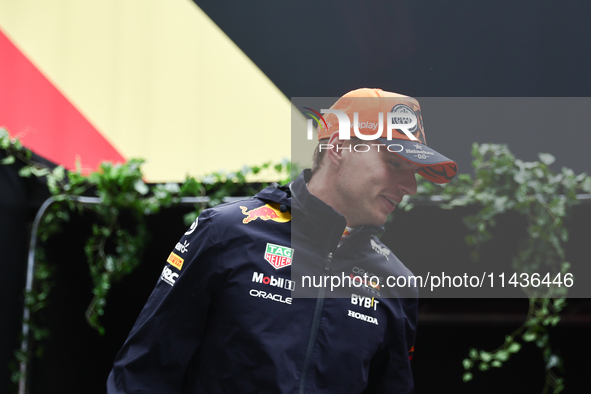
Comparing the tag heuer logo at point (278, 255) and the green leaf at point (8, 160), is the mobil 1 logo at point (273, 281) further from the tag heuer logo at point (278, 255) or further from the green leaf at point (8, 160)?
the green leaf at point (8, 160)

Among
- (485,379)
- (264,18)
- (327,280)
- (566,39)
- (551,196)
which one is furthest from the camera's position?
(264,18)

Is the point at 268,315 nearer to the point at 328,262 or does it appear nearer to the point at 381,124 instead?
the point at 328,262

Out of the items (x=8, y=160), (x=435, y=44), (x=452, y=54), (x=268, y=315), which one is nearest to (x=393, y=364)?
(x=268, y=315)

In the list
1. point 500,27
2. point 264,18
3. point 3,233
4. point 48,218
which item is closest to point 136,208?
point 48,218

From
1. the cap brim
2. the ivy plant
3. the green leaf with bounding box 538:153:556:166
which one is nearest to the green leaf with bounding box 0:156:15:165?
the cap brim

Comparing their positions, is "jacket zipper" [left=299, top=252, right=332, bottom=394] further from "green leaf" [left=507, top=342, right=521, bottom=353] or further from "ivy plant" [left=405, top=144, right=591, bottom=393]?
"green leaf" [left=507, top=342, right=521, bottom=353]

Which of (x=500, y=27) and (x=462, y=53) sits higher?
(x=500, y=27)

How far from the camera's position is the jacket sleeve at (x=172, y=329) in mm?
969

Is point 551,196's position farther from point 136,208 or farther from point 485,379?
point 136,208

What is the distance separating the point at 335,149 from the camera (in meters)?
1.12

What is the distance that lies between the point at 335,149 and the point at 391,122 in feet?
0.49

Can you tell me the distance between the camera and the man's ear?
3.64 feet

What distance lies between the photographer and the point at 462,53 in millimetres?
2246

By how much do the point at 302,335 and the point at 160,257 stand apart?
1.62 meters
